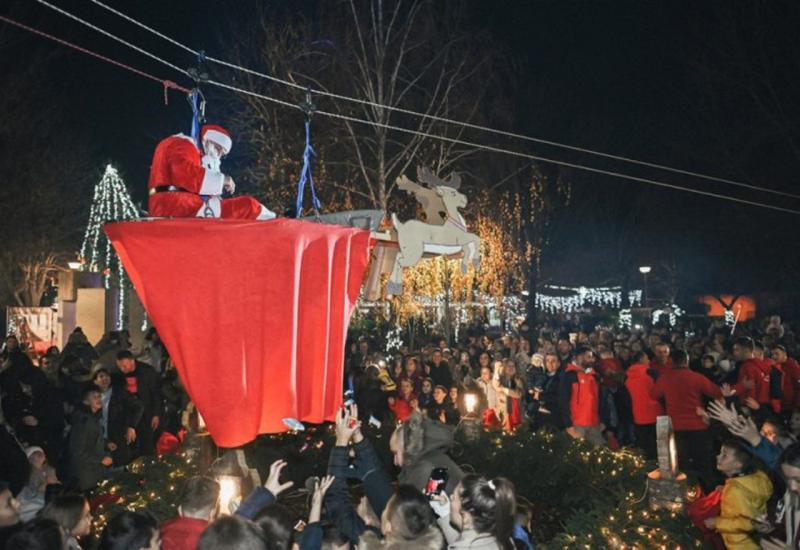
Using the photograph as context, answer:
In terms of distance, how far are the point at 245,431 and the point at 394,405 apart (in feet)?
20.0

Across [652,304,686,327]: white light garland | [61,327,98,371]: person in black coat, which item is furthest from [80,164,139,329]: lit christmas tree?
[652,304,686,327]: white light garland

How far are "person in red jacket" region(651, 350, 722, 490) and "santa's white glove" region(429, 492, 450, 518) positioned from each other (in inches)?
206

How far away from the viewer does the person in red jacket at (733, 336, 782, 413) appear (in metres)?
10.5

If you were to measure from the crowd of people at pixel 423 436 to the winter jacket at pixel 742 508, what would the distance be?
0.03ft

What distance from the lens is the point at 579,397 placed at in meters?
10.5

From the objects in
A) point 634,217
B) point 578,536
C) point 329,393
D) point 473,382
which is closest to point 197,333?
point 329,393

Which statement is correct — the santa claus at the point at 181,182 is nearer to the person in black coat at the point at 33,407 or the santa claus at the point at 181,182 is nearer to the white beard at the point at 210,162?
the white beard at the point at 210,162

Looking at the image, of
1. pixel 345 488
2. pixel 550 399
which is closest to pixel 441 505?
pixel 345 488

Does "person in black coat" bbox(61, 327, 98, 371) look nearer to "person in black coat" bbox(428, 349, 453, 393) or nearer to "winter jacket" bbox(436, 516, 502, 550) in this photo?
"person in black coat" bbox(428, 349, 453, 393)

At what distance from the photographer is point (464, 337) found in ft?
79.8

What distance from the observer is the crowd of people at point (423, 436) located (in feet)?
14.2

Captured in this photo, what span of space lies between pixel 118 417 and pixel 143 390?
1.88 feet

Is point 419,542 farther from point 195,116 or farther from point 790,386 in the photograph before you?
point 790,386

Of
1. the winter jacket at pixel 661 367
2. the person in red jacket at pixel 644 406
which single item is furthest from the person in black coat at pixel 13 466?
the person in red jacket at pixel 644 406
